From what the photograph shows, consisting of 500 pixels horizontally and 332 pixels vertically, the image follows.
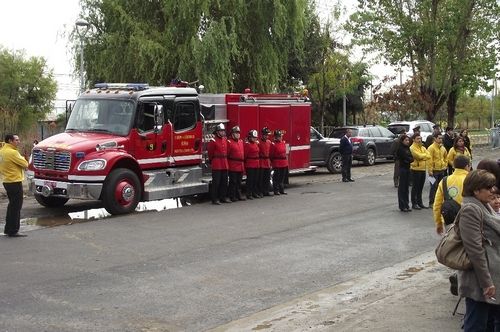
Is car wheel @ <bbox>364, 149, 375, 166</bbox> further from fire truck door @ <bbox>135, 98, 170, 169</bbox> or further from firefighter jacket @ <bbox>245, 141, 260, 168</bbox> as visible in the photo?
fire truck door @ <bbox>135, 98, 170, 169</bbox>

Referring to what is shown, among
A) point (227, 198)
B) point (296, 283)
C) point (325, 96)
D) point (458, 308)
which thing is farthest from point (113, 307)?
point (325, 96)

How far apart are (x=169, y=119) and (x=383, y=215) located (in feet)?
17.7

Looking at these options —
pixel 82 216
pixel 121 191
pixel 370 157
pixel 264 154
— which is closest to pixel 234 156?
pixel 264 154

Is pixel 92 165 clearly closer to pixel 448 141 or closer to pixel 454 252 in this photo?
pixel 454 252

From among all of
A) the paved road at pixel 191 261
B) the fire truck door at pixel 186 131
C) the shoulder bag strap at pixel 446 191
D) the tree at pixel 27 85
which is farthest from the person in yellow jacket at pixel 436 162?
the tree at pixel 27 85

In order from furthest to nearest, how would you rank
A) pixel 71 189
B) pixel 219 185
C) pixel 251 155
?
1. pixel 251 155
2. pixel 219 185
3. pixel 71 189

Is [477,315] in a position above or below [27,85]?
below

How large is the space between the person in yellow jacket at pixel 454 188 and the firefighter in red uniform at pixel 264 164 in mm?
9345

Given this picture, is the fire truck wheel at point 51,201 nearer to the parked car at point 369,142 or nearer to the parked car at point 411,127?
the parked car at point 369,142

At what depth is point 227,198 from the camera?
15773mm

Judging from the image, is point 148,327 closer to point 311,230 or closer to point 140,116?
point 311,230

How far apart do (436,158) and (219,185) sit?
5076 mm

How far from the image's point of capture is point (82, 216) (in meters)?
13.5

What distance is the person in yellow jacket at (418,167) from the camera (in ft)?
44.4
